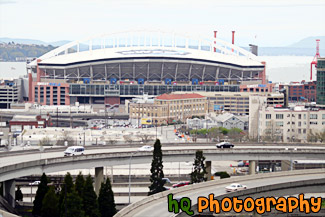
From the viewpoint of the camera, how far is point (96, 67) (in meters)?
147

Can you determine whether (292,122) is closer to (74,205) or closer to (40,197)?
(40,197)

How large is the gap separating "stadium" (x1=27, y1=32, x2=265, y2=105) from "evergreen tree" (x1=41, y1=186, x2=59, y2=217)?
94.4 meters

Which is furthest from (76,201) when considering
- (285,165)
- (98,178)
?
(285,165)

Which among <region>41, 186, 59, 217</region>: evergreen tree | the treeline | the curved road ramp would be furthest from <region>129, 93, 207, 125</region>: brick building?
<region>41, 186, 59, 217</region>: evergreen tree

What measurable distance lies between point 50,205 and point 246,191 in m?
9.59

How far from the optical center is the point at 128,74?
148 meters

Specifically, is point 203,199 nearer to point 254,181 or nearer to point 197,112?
point 254,181

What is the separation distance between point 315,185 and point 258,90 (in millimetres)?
93846

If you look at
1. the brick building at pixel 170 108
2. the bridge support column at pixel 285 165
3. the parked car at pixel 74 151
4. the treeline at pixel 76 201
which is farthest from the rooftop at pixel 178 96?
the treeline at pixel 76 201

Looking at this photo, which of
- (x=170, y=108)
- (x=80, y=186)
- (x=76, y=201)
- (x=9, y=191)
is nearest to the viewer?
(x=76, y=201)

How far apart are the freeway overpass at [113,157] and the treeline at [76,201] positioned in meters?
5.17

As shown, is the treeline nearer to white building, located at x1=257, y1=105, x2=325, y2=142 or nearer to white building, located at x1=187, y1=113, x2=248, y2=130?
white building, located at x1=257, y1=105, x2=325, y2=142

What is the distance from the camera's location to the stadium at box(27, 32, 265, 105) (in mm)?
143625

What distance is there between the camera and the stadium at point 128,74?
143625 millimetres
